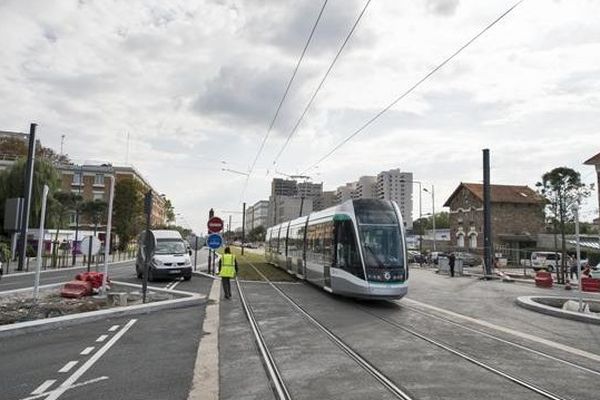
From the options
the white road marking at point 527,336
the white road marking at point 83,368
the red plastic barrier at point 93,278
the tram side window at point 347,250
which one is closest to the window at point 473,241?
the white road marking at point 527,336

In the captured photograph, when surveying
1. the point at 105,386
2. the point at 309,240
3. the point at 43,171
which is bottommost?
the point at 105,386

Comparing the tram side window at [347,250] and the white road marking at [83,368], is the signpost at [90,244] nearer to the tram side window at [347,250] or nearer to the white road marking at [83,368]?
the white road marking at [83,368]

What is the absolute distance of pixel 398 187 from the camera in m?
63.1

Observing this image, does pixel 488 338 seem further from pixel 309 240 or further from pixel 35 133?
pixel 35 133

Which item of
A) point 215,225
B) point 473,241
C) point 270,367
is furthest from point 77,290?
point 473,241

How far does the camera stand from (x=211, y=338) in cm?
1034

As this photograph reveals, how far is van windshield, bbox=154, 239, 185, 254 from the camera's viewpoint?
24795mm

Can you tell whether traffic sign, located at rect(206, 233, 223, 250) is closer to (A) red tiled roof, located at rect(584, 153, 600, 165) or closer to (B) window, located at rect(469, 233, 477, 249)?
(A) red tiled roof, located at rect(584, 153, 600, 165)

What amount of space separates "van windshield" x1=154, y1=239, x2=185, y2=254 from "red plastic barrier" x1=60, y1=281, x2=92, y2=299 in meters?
7.41

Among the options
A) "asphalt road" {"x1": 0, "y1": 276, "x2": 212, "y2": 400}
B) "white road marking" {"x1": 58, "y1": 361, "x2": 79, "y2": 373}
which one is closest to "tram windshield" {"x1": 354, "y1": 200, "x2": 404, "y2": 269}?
"asphalt road" {"x1": 0, "y1": 276, "x2": 212, "y2": 400}

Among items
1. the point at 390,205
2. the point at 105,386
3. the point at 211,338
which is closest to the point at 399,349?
the point at 211,338

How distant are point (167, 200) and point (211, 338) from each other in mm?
135823

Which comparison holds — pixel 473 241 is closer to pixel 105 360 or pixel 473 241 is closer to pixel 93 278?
pixel 93 278

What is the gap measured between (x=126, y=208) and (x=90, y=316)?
57.7m
